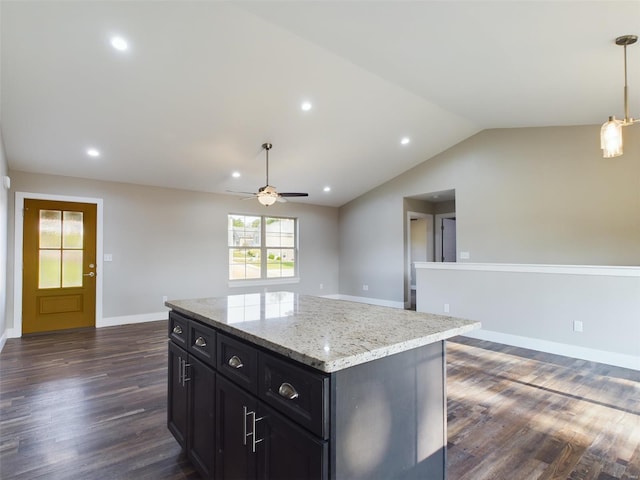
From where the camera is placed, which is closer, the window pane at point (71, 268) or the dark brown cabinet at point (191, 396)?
Result: the dark brown cabinet at point (191, 396)

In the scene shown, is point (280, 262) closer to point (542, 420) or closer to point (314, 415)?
point (542, 420)

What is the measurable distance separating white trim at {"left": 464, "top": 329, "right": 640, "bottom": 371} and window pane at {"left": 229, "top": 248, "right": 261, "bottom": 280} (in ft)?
14.7

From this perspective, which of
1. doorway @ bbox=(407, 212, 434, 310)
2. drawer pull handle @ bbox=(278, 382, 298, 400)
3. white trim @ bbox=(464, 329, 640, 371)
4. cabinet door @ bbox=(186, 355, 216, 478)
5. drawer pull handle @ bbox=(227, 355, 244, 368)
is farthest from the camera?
doorway @ bbox=(407, 212, 434, 310)

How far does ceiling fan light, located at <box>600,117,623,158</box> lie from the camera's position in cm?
251

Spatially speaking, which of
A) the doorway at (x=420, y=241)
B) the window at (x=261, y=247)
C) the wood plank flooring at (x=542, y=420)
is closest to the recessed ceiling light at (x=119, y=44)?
the wood plank flooring at (x=542, y=420)

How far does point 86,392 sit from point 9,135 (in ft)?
11.0

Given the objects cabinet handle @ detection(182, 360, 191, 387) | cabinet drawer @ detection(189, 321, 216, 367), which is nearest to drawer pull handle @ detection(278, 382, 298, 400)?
cabinet drawer @ detection(189, 321, 216, 367)

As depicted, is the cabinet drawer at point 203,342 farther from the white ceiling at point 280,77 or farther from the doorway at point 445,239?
the doorway at point 445,239

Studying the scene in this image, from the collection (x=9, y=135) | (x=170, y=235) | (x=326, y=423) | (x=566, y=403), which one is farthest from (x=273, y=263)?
(x=326, y=423)

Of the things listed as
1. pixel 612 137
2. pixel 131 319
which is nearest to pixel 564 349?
pixel 612 137

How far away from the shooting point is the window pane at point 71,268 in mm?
5297

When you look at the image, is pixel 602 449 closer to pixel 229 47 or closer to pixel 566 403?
pixel 566 403

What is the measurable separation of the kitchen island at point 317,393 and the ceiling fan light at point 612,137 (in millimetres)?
2125

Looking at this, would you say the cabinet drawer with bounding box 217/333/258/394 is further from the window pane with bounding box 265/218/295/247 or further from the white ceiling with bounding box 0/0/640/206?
the window pane with bounding box 265/218/295/247
